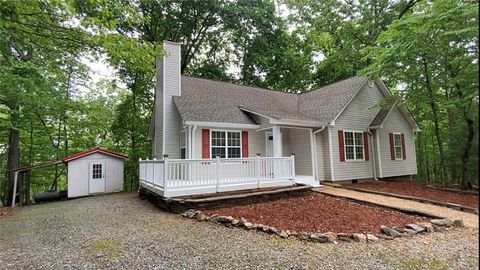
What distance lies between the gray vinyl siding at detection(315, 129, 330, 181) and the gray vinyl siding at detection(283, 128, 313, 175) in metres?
0.48

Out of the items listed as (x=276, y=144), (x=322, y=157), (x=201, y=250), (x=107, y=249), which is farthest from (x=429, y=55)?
(x=107, y=249)

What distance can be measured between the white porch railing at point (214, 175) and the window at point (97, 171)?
5.23 m

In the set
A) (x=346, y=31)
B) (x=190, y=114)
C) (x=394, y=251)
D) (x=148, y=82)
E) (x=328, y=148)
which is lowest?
(x=394, y=251)

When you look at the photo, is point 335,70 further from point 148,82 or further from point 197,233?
point 197,233

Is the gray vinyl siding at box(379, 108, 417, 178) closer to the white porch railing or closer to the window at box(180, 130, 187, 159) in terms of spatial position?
the white porch railing

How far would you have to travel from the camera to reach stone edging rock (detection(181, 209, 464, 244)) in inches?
196

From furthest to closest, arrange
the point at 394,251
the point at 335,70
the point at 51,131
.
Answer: the point at 335,70
the point at 51,131
the point at 394,251

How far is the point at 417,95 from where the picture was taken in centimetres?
1118

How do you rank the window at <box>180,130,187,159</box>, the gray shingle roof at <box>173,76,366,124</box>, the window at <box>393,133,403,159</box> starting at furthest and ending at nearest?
the window at <box>393,133,403,159</box>, the gray shingle roof at <box>173,76,366,124</box>, the window at <box>180,130,187,159</box>

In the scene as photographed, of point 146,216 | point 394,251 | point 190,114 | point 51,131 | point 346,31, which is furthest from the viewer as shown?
point 346,31

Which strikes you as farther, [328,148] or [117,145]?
[117,145]

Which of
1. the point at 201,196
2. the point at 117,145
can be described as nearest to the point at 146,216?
the point at 201,196

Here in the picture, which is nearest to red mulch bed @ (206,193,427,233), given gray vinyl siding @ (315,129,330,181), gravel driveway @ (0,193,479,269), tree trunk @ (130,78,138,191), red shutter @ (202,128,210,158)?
gravel driveway @ (0,193,479,269)

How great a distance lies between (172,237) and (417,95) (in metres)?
11.7
